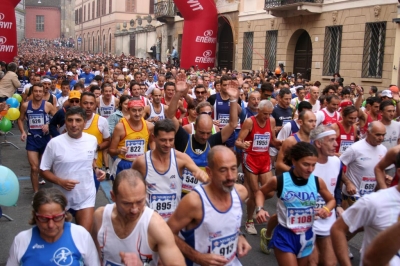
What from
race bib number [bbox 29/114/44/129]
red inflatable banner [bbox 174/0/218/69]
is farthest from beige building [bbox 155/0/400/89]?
race bib number [bbox 29/114/44/129]

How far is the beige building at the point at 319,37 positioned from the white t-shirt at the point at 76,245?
1601 cm

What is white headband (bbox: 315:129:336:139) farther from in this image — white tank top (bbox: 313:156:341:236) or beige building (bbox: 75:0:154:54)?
beige building (bbox: 75:0:154:54)

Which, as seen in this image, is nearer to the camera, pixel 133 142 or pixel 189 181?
pixel 189 181

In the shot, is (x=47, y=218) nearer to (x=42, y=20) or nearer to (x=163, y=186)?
(x=163, y=186)

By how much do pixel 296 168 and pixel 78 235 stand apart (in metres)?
1.97

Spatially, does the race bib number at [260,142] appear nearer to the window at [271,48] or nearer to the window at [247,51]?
the window at [271,48]

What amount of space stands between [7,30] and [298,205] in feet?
48.7

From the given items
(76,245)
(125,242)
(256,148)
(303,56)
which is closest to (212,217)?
(125,242)

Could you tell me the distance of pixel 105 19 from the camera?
235 ft

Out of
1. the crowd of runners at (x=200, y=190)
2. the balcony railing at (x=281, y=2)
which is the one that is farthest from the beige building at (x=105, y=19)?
the crowd of runners at (x=200, y=190)

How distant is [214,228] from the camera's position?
341cm

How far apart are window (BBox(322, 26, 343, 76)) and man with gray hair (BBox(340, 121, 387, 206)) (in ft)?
52.0

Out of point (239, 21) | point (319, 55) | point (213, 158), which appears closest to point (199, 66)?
point (319, 55)

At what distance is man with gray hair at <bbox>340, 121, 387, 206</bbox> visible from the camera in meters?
5.52
